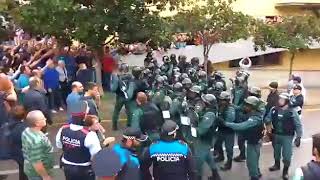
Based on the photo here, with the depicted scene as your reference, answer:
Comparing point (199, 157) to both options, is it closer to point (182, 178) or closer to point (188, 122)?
point (188, 122)

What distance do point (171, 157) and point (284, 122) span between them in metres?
3.80

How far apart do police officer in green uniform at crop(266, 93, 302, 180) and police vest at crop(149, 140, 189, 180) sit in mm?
3631

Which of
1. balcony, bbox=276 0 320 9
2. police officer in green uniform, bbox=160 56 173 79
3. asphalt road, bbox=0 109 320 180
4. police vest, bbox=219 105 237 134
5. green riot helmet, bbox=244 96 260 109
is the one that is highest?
balcony, bbox=276 0 320 9

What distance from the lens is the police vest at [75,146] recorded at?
7.14m

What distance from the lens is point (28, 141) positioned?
7.34 metres

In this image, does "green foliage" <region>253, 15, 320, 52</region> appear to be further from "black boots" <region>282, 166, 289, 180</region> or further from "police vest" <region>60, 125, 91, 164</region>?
"police vest" <region>60, 125, 91, 164</region>

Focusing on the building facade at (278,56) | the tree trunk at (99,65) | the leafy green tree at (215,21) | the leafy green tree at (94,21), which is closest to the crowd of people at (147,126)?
the tree trunk at (99,65)

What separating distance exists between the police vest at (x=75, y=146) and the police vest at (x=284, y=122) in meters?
4.10

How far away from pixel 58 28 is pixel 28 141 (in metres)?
7.97

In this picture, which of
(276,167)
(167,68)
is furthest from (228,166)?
(167,68)

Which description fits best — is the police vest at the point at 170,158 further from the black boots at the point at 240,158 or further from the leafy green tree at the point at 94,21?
the leafy green tree at the point at 94,21

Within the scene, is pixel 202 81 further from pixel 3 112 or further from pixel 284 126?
pixel 3 112

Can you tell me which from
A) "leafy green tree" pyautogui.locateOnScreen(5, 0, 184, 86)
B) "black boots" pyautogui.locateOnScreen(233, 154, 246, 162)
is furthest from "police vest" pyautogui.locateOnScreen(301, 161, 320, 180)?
"leafy green tree" pyautogui.locateOnScreen(5, 0, 184, 86)

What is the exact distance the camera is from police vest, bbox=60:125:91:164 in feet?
23.4
